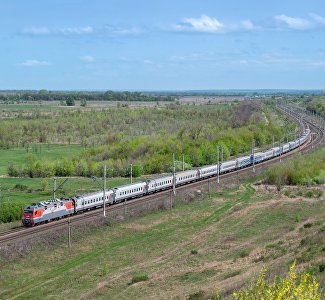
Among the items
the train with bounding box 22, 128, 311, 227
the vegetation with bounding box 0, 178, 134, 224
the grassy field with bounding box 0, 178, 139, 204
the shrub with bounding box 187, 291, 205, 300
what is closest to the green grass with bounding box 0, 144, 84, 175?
the grassy field with bounding box 0, 178, 139, 204

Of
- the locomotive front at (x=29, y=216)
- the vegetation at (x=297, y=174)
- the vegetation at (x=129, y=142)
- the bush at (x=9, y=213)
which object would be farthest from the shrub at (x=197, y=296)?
the vegetation at (x=129, y=142)

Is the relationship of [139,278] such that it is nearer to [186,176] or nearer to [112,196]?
[112,196]

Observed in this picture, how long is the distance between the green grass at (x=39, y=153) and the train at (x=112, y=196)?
40649 millimetres

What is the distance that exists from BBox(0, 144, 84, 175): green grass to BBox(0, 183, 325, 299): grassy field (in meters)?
63.8

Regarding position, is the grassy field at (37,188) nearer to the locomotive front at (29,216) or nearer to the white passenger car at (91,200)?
the white passenger car at (91,200)

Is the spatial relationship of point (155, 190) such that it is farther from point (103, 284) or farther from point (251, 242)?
point (103, 284)

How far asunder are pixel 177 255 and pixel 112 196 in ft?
62.3

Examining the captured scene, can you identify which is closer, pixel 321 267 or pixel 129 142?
pixel 321 267

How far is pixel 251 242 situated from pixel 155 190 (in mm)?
25972

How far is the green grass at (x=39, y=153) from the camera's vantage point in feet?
417

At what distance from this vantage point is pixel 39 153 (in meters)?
140

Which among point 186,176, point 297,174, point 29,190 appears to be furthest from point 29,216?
point 297,174

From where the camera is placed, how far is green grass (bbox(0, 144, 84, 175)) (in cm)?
12720

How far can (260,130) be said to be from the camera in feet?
503
